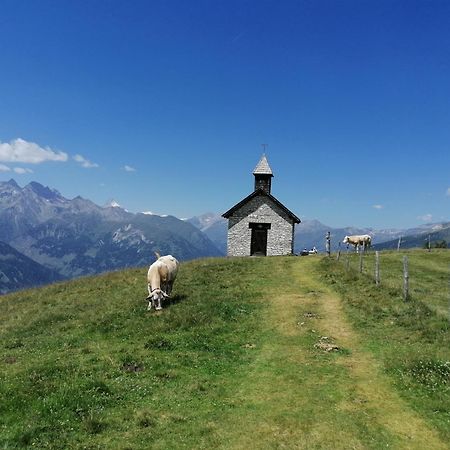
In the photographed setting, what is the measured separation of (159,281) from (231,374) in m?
11.1

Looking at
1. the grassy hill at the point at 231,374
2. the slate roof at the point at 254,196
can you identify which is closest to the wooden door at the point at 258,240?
the slate roof at the point at 254,196

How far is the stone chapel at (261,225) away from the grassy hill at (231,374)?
27.4 m

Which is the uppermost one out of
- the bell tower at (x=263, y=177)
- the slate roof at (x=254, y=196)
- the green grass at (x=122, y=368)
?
the bell tower at (x=263, y=177)

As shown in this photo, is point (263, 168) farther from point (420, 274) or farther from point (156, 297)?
point (156, 297)

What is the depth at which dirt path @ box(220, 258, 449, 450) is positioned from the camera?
11422mm

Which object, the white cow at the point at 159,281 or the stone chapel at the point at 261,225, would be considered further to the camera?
the stone chapel at the point at 261,225

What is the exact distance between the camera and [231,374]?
52.8 feet

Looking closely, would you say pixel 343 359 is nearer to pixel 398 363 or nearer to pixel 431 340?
pixel 398 363

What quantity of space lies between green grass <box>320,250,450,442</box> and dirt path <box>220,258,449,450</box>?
529mm

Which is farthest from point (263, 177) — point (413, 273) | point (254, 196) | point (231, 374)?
point (231, 374)

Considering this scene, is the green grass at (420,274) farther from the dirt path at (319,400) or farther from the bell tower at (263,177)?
the bell tower at (263,177)

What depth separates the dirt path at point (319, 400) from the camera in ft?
37.5

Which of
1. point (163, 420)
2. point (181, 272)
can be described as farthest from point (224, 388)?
point (181, 272)

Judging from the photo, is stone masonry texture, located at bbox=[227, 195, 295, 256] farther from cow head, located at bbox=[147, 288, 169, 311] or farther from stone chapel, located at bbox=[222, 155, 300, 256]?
cow head, located at bbox=[147, 288, 169, 311]
